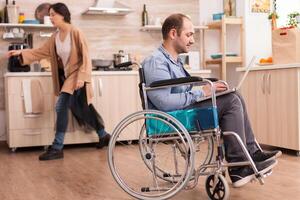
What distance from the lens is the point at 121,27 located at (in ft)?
18.0

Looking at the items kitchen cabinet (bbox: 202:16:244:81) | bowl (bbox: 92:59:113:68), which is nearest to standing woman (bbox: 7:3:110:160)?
bowl (bbox: 92:59:113:68)

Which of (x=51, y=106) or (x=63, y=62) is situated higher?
(x=63, y=62)

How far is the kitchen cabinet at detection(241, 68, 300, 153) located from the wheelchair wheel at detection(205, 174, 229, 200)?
1.59m

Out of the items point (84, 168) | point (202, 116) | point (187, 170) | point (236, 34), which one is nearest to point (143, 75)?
point (202, 116)

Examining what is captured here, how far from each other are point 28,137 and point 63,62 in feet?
2.79

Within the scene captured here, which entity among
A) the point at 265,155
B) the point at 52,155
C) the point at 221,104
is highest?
the point at 221,104

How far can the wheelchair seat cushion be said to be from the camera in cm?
221

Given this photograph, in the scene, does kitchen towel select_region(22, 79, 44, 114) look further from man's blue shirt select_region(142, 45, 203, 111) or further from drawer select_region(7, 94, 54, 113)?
man's blue shirt select_region(142, 45, 203, 111)

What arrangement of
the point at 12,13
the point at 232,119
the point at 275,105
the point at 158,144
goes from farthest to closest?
1. the point at 12,13
2. the point at 275,105
3. the point at 158,144
4. the point at 232,119

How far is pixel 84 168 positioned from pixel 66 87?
2.92 ft

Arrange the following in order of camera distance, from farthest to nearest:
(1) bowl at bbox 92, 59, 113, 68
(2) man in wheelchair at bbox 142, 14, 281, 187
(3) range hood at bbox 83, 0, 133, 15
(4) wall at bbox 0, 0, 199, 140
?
(4) wall at bbox 0, 0, 199, 140 < (3) range hood at bbox 83, 0, 133, 15 < (1) bowl at bbox 92, 59, 113, 68 < (2) man in wheelchair at bbox 142, 14, 281, 187

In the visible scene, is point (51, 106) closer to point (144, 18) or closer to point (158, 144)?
point (144, 18)

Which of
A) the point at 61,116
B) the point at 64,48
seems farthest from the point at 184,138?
the point at 64,48

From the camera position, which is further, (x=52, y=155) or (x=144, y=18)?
(x=144, y=18)
